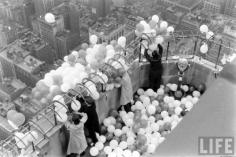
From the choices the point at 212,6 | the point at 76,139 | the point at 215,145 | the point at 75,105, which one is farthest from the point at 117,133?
the point at 212,6

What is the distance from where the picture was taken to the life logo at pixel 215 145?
718 millimetres

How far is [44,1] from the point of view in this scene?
31.8 m

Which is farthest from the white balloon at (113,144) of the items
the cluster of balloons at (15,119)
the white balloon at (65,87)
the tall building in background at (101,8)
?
the tall building in background at (101,8)

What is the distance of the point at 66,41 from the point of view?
93.5 ft

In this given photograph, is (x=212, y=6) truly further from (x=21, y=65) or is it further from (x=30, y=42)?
(x=21, y=65)

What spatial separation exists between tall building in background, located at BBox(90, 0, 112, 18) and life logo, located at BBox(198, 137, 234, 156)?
31617 mm

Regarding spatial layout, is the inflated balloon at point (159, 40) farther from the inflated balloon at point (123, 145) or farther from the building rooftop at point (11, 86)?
the building rooftop at point (11, 86)

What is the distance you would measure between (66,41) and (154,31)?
968 inches

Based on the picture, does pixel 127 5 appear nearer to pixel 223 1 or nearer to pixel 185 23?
pixel 185 23

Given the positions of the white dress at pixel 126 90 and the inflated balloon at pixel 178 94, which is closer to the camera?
the white dress at pixel 126 90

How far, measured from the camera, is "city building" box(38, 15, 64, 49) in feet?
93.1

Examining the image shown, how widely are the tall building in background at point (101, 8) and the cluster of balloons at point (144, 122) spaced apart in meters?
27.8

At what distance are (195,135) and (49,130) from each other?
115 inches

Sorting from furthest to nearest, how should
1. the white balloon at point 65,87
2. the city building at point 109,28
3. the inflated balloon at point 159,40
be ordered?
the city building at point 109,28 → the inflated balloon at point 159,40 → the white balloon at point 65,87
